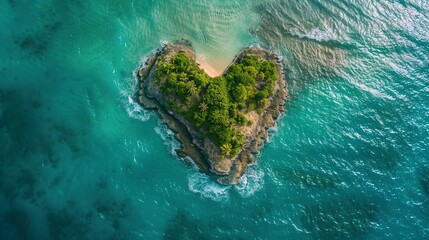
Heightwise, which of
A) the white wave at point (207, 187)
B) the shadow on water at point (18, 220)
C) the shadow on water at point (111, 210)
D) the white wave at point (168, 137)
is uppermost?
the white wave at point (168, 137)

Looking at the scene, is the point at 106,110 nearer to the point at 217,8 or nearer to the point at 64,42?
the point at 64,42

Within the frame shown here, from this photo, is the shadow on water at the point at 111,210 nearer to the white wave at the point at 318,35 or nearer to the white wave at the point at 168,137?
the white wave at the point at 168,137

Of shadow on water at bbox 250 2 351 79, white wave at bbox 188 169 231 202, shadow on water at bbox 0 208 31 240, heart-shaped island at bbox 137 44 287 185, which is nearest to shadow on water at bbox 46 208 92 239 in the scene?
shadow on water at bbox 0 208 31 240

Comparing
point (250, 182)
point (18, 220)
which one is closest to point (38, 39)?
point (18, 220)

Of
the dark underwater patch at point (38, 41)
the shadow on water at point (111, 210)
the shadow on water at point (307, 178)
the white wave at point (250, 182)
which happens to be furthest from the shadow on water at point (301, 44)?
the shadow on water at point (111, 210)

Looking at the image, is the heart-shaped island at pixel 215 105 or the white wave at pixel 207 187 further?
the heart-shaped island at pixel 215 105

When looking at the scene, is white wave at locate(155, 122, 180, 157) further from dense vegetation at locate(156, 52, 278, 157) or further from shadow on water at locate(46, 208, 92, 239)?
shadow on water at locate(46, 208, 92, 239)
